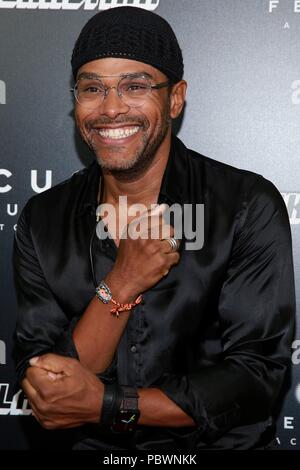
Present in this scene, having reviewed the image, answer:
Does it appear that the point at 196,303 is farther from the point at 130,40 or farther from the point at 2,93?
the point at 2,93

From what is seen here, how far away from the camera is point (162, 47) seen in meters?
1.78

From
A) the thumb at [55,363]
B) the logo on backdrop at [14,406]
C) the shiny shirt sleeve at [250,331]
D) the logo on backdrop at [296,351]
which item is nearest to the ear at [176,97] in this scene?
the shiny shirt sleeve at [250,331]

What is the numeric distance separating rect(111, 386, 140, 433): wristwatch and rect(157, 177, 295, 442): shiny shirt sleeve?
0.07 meters

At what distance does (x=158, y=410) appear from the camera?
1635 mm

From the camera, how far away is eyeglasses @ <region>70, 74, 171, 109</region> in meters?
1.75

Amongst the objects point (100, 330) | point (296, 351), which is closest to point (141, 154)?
point (100, 330)

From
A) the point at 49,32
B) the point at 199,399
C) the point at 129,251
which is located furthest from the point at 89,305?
the point at 49,32

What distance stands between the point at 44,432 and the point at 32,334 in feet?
2.58

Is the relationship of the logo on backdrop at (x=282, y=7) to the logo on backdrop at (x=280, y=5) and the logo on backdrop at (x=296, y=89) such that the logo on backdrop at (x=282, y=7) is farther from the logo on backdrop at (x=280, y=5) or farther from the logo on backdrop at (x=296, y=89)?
the logo on backdrop at (x=296, y=89)

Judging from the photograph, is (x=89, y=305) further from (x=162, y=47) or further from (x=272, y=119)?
(x=272, y=119)

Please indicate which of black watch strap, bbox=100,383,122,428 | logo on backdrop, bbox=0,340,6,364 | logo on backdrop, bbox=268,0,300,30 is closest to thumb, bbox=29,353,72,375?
black watch strap, bbox=100,383,122,428

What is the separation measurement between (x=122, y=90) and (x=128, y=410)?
76cm

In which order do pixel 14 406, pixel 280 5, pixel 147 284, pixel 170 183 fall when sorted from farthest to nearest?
1. pixel 14 406
2. pixel 280 5
3. pixel 170 183
4. pixel 147 284

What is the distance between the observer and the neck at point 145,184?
6.24 feet
